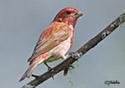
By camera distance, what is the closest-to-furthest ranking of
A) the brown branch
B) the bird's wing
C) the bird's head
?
the brown branch, the bird's wing, the bird's head

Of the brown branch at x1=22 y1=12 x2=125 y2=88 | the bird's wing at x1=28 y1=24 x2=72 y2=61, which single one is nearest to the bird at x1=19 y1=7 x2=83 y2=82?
the bird's wing at x1=28 y1=24 x2=72 y2=61

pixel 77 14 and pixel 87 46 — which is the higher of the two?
pixel 87 46

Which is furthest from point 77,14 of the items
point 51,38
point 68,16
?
point 51,38

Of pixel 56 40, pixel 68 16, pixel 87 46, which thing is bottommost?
pixel 56 40

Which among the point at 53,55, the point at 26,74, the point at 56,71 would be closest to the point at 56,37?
the point at 53,55

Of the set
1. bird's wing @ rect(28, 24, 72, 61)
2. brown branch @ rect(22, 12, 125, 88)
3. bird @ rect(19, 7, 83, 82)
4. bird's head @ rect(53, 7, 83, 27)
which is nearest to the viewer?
brown branch @ rect(22, 12, 125, 88)

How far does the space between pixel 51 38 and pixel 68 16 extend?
0.51 metres

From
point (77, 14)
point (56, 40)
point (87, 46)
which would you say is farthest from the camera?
point (56, 40)

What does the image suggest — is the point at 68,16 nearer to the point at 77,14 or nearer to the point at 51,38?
the point at 77,14

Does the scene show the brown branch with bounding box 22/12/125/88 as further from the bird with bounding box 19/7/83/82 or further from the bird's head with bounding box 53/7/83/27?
the bird's head with bounding box 53/7/83/27

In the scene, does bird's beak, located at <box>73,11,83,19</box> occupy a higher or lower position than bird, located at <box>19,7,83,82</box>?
higher

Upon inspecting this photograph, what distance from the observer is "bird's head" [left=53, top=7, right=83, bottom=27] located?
4630 mm

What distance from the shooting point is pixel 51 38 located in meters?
4.66

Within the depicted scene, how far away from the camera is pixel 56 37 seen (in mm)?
4781
